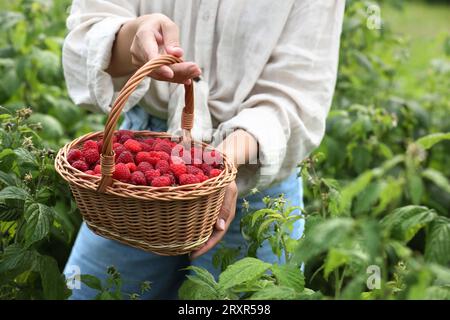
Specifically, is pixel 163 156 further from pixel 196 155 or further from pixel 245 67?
pixel 245 67

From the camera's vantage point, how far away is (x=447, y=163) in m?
3.22

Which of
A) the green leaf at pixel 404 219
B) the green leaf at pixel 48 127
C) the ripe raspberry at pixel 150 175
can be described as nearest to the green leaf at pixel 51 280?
the ripe raspberry at pixel 150 175

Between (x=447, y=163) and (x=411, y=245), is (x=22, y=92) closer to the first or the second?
(x=411, y=245)

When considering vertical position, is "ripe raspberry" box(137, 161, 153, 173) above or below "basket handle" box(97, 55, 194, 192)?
below

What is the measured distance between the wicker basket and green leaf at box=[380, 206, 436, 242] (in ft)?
1.29

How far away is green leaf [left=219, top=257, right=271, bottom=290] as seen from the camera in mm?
1244

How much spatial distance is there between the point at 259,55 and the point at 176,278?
68 cm

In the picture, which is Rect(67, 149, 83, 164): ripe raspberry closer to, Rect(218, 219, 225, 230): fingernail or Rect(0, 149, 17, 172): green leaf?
Rect(0, 149, 17, 172): green leaf

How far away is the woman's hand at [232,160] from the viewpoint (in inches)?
60.0

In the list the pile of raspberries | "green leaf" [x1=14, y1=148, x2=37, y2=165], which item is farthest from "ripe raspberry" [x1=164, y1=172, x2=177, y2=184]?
"green leaf" [x1=14, y1=148, x2=37, y2=165]

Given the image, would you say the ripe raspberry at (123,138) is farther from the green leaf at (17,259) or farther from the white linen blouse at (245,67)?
the green leaf at (17,259)

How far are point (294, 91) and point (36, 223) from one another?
2.24 feet

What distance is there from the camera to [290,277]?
1258 millimetres
